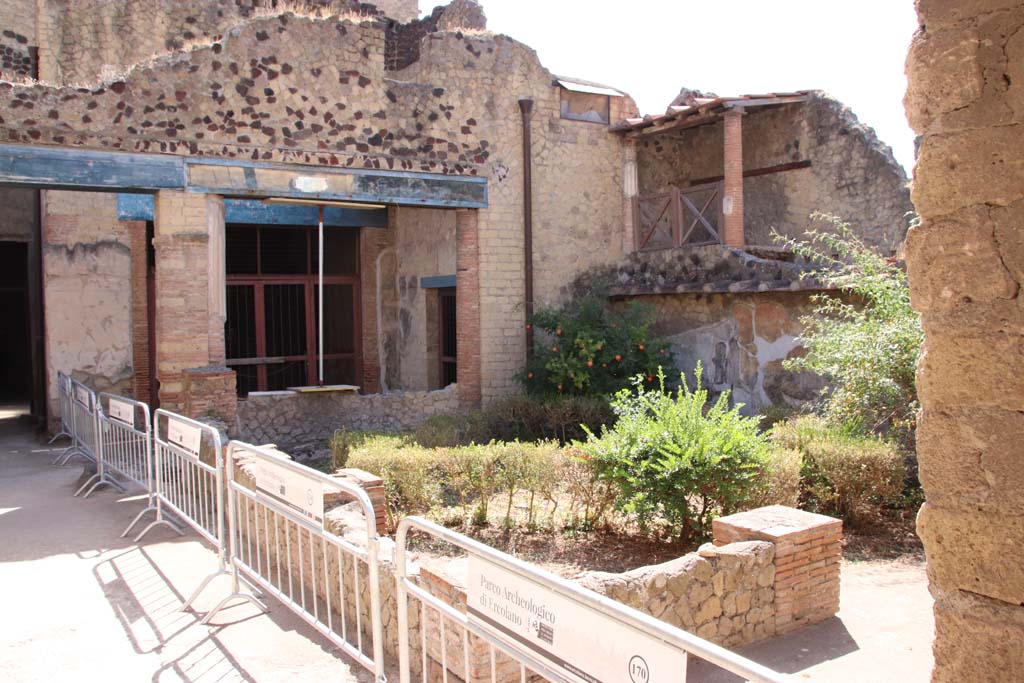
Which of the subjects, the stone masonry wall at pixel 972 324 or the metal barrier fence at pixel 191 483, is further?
the metal barrier fence at pixel 191 483

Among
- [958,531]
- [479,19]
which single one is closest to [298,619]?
[958,531]

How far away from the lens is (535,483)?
795 cm

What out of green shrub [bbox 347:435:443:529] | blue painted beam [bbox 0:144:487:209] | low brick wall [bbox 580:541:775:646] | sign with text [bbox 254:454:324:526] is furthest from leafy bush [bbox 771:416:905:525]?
blue painted beam [bbox 0:144:487:209]

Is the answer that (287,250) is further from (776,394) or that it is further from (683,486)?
(683,486)

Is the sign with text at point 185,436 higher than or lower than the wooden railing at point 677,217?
lower

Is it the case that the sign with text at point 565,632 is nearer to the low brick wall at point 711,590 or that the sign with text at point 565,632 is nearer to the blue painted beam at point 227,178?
the low brick wall at point 711,590

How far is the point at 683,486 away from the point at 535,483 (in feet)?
4.93

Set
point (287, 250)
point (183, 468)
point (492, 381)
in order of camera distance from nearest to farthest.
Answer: point (183, 468) → point (492, 381) → point (287, 250)

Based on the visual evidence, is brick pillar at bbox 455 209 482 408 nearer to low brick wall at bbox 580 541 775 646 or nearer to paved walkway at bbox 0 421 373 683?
paved walkway at bbox 0 421 373 683

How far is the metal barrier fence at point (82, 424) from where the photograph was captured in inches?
381

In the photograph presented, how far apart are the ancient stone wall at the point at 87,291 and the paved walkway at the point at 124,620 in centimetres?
653

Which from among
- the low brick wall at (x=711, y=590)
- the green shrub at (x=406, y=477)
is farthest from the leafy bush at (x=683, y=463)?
the green shrub at (x=406, y=477)

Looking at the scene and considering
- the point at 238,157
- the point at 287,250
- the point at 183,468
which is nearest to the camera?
the point at 183,468

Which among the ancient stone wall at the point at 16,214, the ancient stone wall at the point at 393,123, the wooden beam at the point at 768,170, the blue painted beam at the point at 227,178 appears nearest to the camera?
the blue painted beam at the point at 227,178
